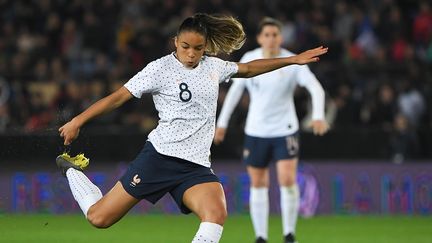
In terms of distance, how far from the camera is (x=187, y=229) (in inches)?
510

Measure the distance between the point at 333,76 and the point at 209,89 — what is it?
10.2 metres

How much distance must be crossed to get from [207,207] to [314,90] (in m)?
3.58

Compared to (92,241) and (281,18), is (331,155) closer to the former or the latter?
(281,18)

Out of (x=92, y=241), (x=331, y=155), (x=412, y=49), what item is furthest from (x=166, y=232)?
(x=412, y=49)

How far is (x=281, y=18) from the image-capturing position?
18.7m

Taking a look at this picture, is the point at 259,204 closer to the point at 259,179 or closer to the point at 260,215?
the point at 260,215

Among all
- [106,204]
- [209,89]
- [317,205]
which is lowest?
[317,205]

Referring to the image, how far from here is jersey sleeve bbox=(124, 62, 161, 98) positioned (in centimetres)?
766

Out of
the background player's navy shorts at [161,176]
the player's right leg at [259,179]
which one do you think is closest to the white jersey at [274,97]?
the player's right leg at [259,179]

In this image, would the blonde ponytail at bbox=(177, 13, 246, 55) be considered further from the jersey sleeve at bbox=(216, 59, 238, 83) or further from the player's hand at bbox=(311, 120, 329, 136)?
the player's hand at bbox=(311, 120, 329, 136)

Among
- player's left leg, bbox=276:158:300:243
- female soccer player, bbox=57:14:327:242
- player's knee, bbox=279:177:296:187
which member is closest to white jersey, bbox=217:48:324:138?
player's left leg, bbox=276:158:300:243

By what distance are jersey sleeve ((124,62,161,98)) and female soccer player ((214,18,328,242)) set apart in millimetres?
3281

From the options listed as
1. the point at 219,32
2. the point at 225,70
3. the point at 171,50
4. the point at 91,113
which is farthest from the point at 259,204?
the point at 171,50

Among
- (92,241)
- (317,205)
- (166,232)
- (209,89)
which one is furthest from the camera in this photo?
(317,205)
